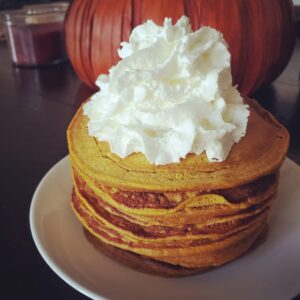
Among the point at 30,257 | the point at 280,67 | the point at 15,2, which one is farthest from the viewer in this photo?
the point at 15,2

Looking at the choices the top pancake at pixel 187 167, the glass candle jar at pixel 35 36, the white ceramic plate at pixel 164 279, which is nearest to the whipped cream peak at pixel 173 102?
the top pancake at pixel 187 167

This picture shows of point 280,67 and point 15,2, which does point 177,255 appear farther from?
point 15,2

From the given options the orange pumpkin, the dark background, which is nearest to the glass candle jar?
the dark background

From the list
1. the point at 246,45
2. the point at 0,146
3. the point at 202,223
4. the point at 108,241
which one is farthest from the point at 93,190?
the point at 246,45

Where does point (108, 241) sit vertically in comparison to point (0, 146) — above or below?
→ above

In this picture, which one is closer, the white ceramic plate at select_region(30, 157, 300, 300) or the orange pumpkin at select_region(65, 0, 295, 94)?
the white ceramic plate at select_region(30, 157, 300, 300)

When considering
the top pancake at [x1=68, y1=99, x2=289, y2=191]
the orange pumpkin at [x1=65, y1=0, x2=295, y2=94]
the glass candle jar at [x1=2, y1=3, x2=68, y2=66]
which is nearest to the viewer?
the top pancake at [x1=68, y1=99, x2=289, y2=191]

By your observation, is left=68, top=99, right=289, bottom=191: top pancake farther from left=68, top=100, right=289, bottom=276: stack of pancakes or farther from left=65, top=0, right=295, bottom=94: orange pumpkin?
left=65, top=0, right=295, bottom=94: orange pumpkin
